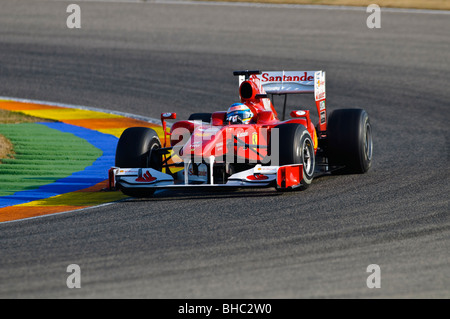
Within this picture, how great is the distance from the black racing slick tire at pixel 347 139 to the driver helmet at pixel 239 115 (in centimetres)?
134

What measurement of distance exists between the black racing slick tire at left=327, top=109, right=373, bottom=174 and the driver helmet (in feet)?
4.39

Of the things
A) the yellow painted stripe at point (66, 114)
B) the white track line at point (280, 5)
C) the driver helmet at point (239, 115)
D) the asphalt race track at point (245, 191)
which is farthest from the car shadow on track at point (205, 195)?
the white track line at point (280, 5)

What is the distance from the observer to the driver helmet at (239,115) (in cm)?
1131

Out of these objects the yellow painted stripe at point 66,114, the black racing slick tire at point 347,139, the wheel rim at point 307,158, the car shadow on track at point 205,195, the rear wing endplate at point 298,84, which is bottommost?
the car shadow on track at point 205,195

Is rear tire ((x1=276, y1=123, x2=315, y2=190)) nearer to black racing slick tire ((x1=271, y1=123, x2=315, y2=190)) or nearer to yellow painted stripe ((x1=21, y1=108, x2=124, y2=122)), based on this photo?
black racing slick tire ((x1=271, y1=123, x2=315, y2=190))

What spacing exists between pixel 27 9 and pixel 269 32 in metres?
8.36

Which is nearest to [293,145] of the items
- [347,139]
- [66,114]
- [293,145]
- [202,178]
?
[293,145]

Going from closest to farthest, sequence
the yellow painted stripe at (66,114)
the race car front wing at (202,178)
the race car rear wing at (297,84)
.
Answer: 1. the race car front wing at (202,178)
2. the race car rear wing at (297,84)
3. the yellow painted stripe at (66,114)

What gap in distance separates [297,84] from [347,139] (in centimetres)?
112

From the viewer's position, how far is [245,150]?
11.0 m

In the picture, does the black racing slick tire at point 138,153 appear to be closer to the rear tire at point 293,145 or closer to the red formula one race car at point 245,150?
the red formula one race car at point 245,150

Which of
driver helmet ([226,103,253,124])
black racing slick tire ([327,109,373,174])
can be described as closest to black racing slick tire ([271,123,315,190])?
driver helmet ([226,103,253,124])

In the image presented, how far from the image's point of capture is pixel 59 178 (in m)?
12.7
